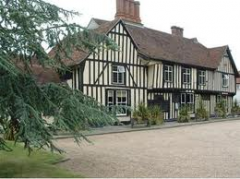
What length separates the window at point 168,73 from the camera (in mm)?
28109

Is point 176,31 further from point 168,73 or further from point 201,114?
point 201,114

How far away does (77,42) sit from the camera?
8.85 m

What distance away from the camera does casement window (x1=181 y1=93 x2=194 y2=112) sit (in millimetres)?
30438

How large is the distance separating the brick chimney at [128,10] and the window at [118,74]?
6406mm

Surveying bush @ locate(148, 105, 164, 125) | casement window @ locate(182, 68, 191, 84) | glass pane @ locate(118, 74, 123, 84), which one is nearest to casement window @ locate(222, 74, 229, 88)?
casement window @ locate(182, 68, 191, 84)

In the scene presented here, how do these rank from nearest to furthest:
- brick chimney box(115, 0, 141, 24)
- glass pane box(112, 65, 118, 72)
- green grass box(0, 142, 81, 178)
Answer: green grass box(0, 142, 81, 178), glass pane box(112, 65, 118, 72), brick chimney box(115, 0, 141, 24)

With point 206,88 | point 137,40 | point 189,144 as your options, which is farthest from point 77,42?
point 206,88

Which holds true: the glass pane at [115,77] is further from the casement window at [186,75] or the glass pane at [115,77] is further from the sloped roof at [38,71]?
the sloped roof at [38,71]

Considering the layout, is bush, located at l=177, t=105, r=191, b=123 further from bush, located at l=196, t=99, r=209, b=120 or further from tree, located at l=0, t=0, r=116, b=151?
tree, located at l=0, t=0, r=116, b=151

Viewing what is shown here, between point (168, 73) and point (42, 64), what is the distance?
20.5 meters

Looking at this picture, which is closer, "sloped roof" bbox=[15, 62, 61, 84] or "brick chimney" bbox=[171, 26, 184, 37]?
"sloped roof" bbox=[15, 62, 61, 84]

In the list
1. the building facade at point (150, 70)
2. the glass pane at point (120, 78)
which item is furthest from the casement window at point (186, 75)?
the glass pane at point (120, 78)

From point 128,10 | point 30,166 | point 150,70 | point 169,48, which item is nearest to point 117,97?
point 150,70

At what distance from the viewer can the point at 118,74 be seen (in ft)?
82.1
